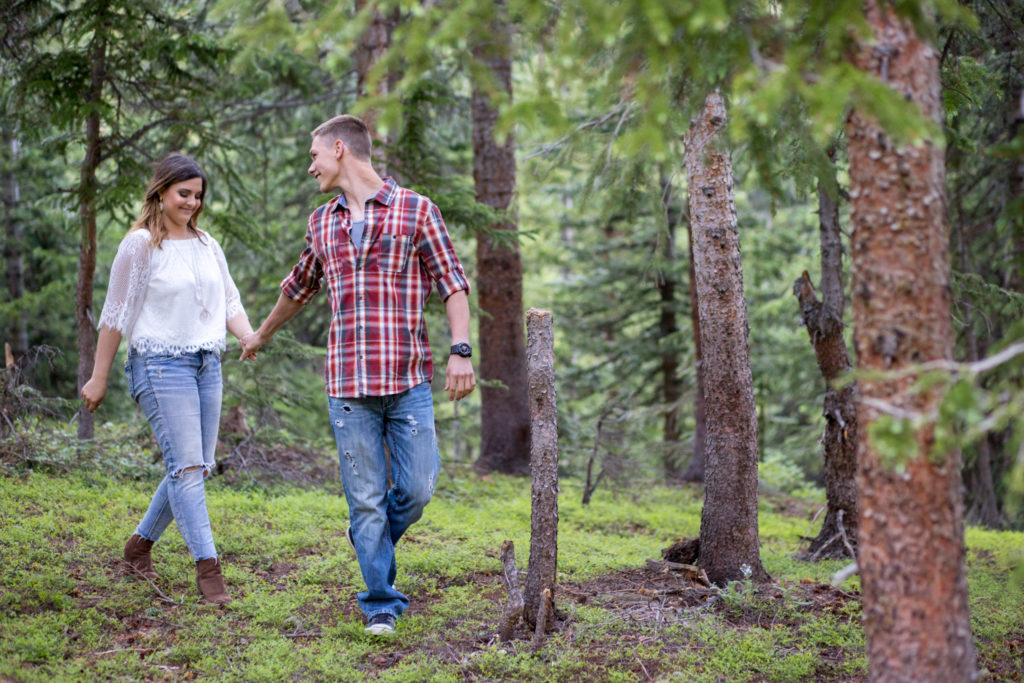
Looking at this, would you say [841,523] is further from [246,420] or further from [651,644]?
[246,420]

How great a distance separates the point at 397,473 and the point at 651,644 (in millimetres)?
1601

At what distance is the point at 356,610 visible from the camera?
180 inches

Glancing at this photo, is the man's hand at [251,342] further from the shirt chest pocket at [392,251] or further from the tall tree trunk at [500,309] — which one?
the tall tree trunk at [500,309]

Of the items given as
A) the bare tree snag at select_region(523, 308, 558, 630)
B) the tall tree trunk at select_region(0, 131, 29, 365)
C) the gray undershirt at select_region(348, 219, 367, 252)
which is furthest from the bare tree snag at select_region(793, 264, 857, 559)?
the tall tree trunk at select_region(0, 131, 29, 365)

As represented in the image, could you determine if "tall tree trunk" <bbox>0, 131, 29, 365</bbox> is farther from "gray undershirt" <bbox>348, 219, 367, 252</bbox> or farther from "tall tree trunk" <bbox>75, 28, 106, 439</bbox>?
"gray undershirt" <bbox>348, 219, 367, 252</bbox>

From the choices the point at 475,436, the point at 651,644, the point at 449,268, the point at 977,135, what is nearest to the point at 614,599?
the point at 651,644

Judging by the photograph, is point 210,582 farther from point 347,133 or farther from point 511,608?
point 347,133

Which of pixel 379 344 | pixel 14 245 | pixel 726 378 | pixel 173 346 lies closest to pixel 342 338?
pixel 379 344

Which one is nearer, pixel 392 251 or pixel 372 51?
pixel 392 251

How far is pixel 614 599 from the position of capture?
4.79m

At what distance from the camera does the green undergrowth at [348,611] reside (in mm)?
3756

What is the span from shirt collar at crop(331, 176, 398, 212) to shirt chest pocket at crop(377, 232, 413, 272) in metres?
0.19

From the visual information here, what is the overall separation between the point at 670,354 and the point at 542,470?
33.4 feet

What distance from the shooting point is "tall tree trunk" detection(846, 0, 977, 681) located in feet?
7.78
